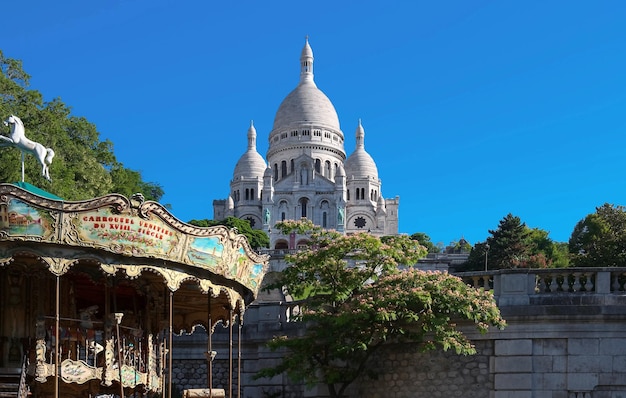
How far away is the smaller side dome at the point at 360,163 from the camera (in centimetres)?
13750

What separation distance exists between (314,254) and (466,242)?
297 ft

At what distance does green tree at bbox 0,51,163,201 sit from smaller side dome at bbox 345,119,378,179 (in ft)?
319

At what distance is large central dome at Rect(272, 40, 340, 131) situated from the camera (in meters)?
136

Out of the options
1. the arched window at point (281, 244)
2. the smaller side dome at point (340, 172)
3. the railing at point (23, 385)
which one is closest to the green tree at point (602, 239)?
the railing at point (23, 385)

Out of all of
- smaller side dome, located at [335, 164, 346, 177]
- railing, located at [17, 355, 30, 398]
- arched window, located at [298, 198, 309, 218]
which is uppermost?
smaller side dome, located at [335, 164, 346, 177]

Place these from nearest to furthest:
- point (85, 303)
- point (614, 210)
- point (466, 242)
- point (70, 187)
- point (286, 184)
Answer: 1. point (85, 303)
2. point (70, 187)
3. point (614, 210)
4. point (466, 242)
5. point (286, 184)

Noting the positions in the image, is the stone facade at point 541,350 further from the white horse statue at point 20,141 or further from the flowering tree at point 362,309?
the white horse statue at point 20,141

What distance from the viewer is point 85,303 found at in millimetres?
21953

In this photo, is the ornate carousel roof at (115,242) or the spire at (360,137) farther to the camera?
the spire at (360,137)

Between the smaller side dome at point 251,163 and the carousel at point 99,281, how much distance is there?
11558 centimetres

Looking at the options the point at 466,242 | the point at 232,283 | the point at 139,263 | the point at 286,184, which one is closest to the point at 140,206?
the point at 139,263

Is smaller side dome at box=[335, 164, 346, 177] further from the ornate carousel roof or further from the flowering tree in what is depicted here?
the ornate carousel roof

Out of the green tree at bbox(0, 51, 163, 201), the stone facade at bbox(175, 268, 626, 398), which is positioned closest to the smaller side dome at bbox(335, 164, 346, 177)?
the green tree at bbox(0, 51, 163, 201)

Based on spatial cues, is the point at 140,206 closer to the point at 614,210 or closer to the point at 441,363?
the point at 441,363
